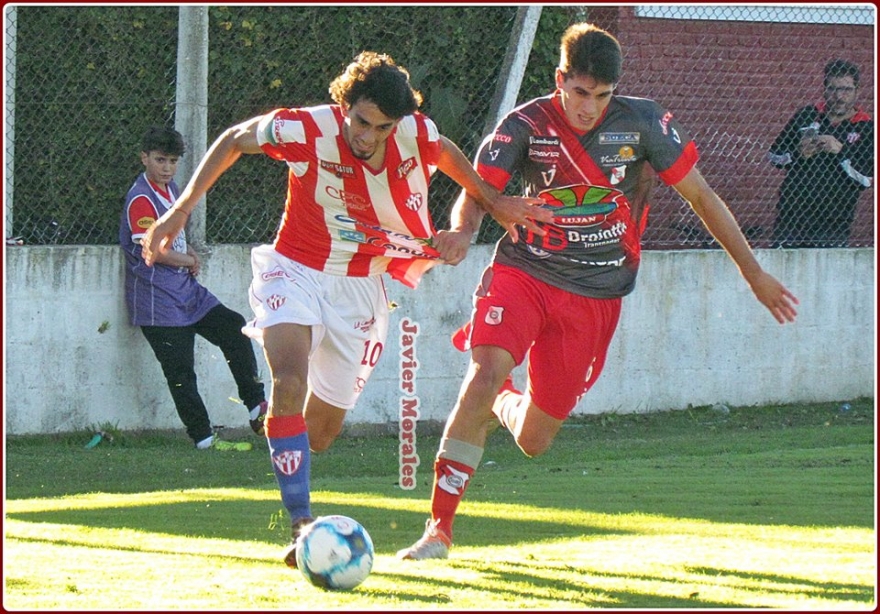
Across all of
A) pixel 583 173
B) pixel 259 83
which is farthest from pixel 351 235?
pixel 259 83

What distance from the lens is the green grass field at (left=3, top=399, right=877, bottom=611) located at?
5516 mm

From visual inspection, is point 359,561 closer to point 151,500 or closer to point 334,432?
point 334,432

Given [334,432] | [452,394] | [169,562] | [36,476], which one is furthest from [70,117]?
[169,562]

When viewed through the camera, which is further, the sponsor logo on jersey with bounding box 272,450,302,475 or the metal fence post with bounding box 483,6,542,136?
the metal fence post with bounding box 483,6,542,136

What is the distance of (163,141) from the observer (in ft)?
36.3

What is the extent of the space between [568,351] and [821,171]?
7.95m

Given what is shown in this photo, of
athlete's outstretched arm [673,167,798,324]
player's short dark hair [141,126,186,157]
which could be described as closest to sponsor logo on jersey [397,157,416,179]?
athlete's outstretched arm [673,167,798,324]

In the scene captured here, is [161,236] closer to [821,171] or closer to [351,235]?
[351,235]

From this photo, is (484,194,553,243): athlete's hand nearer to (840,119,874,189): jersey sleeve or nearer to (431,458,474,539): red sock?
(431,458,474,539): red sock

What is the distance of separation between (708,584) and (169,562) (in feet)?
7.97

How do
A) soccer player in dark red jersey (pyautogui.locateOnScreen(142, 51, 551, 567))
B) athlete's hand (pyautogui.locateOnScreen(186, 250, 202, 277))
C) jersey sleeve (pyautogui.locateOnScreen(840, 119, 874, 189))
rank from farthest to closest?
1. jersey sleeve (pyautogui.locateOnScreen(840, 119, 874, 189))
2. athlete's hand (pyautogui.locateOnScreen(186, 250, 202, 277))
3. soccer player in dark red jersey (pyautogui.locateOnScreen(142, 51, 551, 567))

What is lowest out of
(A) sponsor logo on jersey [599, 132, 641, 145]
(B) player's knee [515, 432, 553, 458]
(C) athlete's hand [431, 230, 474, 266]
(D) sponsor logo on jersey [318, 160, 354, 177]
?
(B) player's knee [515, 432, 553, 458]

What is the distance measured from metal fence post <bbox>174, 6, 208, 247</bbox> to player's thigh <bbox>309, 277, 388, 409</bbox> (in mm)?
4872

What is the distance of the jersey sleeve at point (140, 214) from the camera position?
1110 centimetres
